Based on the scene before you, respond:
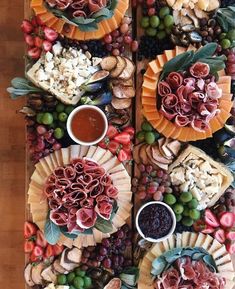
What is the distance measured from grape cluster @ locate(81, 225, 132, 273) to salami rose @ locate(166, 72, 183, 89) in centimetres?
54

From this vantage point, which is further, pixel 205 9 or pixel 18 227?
pixel 18 227

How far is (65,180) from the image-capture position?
184 cm

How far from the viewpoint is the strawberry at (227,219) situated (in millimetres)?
1940

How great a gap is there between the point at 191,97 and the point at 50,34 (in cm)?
55

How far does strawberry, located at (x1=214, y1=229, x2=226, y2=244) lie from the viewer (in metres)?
1.94

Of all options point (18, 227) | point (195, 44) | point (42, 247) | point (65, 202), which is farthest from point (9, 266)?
point (195, 44)

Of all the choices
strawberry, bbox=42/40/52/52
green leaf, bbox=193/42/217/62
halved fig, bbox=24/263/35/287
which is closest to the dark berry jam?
halved fig, bbox=24/263/35/287

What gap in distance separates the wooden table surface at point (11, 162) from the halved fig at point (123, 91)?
0.55 meters

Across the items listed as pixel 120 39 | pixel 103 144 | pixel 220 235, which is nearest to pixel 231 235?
pixel 220 235

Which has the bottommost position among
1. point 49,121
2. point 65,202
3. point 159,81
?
point 65,202

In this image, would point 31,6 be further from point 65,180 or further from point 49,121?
point 65,180

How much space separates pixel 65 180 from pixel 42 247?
0.29 metres

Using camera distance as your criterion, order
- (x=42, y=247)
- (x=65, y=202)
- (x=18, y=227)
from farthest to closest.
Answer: (x=18, y=227) < (x=42, y=247) < (x=65, y=202)

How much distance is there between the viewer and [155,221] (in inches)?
74.1
